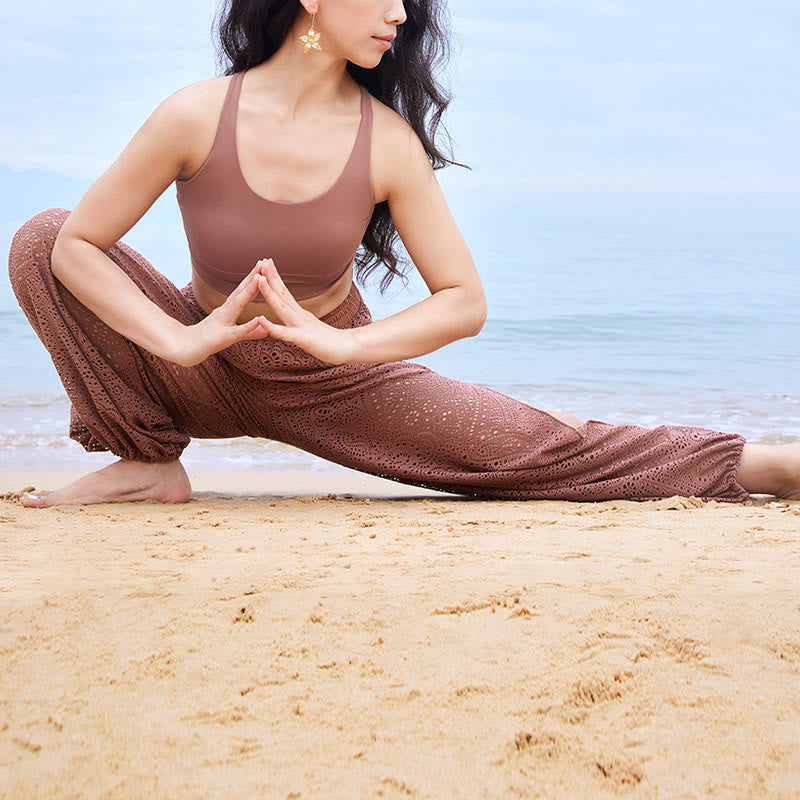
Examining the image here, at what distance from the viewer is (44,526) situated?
2092mm

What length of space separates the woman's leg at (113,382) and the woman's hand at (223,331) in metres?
0.27

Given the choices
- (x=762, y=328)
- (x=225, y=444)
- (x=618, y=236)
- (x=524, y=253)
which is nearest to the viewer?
(x=225, y=444)

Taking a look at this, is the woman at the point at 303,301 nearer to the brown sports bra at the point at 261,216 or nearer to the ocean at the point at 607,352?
the brown sports bra at the point at 261,216

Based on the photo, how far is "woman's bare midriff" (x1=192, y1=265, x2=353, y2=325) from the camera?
2.36 metres

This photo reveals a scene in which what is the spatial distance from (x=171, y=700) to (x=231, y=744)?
0.40 feet

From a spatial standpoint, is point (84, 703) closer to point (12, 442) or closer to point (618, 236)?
point (12, 442)

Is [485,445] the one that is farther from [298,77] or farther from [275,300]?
[298,77]

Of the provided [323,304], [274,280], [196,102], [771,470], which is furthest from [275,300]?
[771,470]

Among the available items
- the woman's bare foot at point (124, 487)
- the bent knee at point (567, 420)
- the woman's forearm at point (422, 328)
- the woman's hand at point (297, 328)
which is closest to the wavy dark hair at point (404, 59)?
the woman's forearm at point (422, 328)

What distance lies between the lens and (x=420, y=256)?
2359mm

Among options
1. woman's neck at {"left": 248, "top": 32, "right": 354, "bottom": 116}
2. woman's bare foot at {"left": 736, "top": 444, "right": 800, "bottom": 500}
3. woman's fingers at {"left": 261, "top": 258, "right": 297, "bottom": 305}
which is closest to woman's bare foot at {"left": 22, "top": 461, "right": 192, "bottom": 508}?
woman's fingers at {"left": 261, "top": 258, "right": 297, "bottom": 305}

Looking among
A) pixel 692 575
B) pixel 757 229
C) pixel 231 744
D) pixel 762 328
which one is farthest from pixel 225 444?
pixel 757 229

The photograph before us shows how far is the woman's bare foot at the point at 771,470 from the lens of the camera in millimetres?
2525

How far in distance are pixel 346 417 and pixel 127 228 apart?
614 mm
